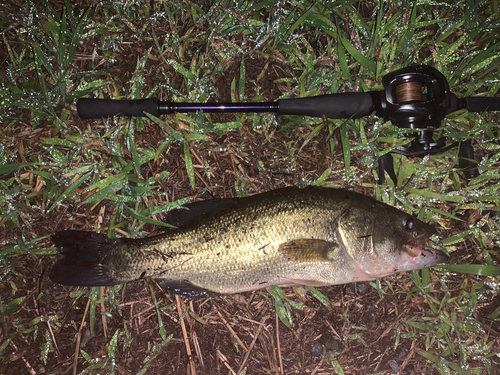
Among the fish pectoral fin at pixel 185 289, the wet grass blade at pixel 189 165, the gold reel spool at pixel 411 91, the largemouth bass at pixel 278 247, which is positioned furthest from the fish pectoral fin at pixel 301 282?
the gold reel spool at pixel 411 91

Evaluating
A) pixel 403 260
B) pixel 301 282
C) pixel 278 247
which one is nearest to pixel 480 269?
pixel 403 260

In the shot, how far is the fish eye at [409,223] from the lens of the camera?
2.71 m

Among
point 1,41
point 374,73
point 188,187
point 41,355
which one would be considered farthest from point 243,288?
point 1,41

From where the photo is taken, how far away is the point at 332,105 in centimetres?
293

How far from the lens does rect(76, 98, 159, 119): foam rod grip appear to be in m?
2.88

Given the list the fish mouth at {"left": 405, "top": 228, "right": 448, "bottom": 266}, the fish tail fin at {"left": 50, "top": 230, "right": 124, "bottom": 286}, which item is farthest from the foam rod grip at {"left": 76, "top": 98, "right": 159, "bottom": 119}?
the fish mouth at {"left": 405, "top": 228, "right": 448, "bottom": 266}

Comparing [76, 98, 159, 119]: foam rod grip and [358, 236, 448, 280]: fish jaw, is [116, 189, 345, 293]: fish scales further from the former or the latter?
[76, 98, 159, 119]: foam rod grip

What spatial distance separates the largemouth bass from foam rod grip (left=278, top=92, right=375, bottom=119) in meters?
0.73

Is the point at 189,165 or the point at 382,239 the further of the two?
the point at 189,165

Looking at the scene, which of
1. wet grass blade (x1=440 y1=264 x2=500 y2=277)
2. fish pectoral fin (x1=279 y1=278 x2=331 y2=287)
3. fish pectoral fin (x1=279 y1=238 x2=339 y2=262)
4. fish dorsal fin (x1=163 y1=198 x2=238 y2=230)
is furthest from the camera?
wet grass blade (x1=440 y1=264 x2=500 y2=277)

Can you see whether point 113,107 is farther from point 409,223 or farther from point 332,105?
point 409,223

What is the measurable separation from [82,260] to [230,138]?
1.81 metres

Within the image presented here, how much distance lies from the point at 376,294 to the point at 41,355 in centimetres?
339

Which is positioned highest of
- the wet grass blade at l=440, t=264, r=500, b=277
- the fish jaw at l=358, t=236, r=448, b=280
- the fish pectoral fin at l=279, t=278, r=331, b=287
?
the fish jaw at l=358, t=236, r=448, b=280
